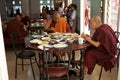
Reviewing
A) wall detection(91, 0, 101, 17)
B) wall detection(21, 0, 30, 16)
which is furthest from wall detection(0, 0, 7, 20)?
wall detection(91, 0, 101, 17)

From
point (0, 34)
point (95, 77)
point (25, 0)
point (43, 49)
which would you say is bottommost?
point (95, 77)

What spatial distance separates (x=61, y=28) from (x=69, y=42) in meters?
1.07

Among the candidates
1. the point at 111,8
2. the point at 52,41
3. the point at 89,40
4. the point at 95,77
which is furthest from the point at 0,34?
the point at 111,8

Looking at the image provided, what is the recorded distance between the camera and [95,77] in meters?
3.69

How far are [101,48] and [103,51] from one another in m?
0.07

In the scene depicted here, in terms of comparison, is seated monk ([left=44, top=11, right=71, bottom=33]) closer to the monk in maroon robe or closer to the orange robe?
the orange robe

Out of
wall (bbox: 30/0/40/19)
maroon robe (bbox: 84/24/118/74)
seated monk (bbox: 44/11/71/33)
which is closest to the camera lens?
maroon robe (bbox: 84/24/118/74)

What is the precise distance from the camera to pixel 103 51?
327 cm

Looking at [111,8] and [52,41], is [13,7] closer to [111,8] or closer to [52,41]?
[111,8]

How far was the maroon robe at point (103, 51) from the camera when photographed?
10.4 ft

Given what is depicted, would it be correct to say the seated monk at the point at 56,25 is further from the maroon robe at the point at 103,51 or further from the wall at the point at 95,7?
the wall at the point at 95,7

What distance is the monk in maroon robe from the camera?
318 cm

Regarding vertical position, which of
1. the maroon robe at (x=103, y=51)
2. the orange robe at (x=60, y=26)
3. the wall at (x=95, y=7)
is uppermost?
the wall at (x=95, y=7)

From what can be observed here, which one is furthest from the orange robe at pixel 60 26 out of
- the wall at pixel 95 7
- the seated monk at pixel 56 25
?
the wall at pixel 95 7
